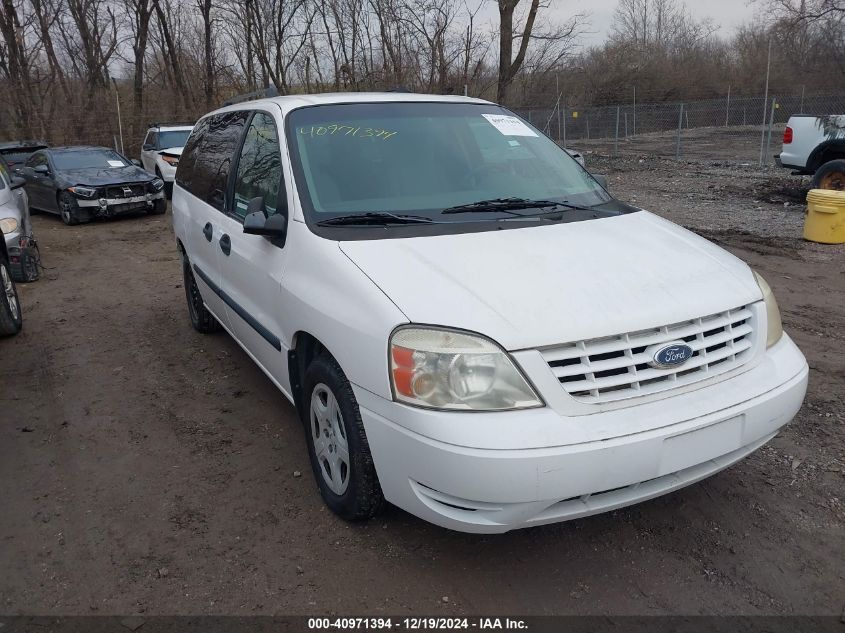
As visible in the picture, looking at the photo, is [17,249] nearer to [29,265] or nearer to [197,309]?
[29,265]

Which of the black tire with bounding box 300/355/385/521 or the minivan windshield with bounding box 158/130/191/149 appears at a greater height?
the minivan windshield with bounding box 158/130/191/149

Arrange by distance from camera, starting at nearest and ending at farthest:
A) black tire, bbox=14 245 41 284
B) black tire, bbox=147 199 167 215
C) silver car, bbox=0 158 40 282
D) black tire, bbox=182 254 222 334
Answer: black tire, bbox=182 254 222 334 → silver car, bbox=0 158 40 282 → black tire, bbox=14 245 41 284 → black tire, bbox=147 199 167 215

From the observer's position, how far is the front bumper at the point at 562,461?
2256mm

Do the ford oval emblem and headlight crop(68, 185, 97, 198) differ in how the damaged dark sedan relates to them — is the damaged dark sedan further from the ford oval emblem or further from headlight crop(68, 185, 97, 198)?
the ford oval emblem

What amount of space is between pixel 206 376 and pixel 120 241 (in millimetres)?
7005

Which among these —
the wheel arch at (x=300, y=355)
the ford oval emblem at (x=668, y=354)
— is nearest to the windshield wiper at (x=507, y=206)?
the wheel arch at (x=300, y=355)

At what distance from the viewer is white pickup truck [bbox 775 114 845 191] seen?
1009 cm

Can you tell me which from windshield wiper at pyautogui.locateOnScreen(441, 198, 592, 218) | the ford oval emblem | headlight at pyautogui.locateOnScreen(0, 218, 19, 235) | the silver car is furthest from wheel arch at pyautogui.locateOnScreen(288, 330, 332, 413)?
headlight at pyautogui.locateOnScreen(0, 218, 19, 235)

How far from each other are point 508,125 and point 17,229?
225 inches

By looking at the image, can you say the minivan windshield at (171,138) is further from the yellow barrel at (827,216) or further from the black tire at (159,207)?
the yellow barrel at (827,216)

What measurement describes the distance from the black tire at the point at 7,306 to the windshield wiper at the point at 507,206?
434 cm

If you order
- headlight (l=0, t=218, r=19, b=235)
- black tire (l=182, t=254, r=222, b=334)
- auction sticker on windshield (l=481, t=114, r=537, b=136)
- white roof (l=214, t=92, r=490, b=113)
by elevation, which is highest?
white roof (l=214, t=92, r=490, b=113)

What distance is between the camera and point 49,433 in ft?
13.5

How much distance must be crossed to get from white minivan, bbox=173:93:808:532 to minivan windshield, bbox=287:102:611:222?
0.01 meters
